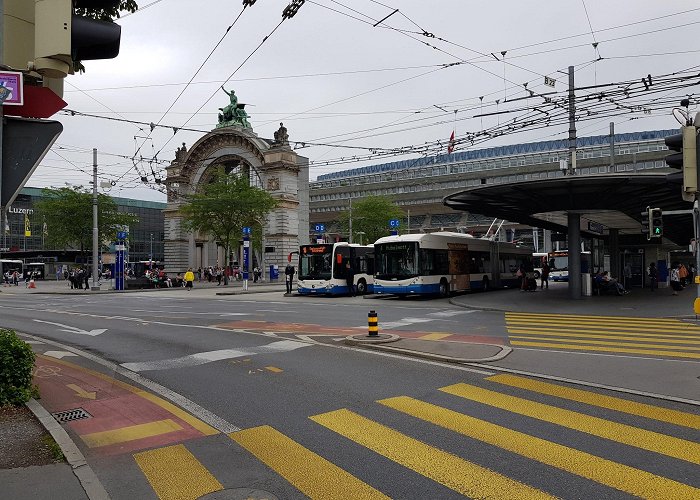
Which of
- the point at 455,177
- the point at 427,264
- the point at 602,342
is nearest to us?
the point at 602,342

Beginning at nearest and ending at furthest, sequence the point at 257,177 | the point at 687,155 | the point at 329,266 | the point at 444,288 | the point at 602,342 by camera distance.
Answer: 1. the point at 687,155
2. the point at 602,342
3. the point at 444,288
4. the point at 329,266
5. the point at 257,177

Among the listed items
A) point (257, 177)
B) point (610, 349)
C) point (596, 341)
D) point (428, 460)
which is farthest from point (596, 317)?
point (257, 177)

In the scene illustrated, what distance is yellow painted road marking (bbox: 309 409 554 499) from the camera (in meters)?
4.62

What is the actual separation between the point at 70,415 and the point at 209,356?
14.0 ft

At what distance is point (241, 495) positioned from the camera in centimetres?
465

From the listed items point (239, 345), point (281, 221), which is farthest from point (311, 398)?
point (281, 221)

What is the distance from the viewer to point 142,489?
4.84 metres

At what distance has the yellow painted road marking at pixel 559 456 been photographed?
4.57m

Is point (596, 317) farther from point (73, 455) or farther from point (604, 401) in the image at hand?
point (73, 455)

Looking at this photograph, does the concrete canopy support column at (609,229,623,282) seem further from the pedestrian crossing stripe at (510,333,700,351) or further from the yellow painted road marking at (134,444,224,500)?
the yellow painted road marking at (134,444,224,500)

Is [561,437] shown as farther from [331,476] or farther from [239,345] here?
[239,345]

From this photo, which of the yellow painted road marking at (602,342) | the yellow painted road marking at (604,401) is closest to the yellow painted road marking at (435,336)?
the yellow painted road marking at (602,342)

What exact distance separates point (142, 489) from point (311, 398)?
10.7 ft

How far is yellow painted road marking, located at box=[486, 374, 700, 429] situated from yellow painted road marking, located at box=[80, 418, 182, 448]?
506 centimetres
